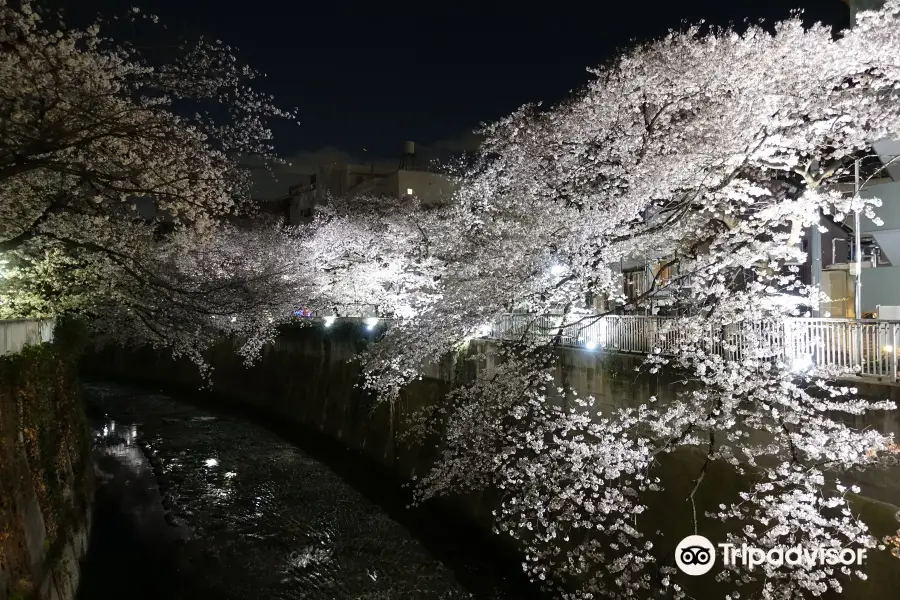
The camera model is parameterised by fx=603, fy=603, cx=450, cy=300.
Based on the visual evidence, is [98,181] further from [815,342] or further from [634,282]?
[634,282]

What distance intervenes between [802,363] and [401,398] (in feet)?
36.5

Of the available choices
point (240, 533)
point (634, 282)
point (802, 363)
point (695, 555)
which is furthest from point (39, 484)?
point (634, 282)

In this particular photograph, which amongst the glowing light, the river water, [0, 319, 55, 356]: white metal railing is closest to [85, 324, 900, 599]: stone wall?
the glowing light

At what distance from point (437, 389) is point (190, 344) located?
614 cm

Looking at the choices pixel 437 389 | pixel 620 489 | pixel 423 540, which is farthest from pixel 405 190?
pixel 620 489

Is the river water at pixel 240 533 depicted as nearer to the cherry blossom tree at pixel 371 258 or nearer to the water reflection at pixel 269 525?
the water reflection at pixel 269 525

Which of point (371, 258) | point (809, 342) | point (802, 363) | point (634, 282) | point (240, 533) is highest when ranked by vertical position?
point (371, 258)

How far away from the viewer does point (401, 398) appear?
17.1 metres

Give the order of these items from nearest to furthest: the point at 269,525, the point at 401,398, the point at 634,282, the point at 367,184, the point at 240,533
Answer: the point at 240,533
the point at 269,525
the point at 401,398
the point at 634,282
the point at 367,184

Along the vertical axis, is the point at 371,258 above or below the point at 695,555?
above

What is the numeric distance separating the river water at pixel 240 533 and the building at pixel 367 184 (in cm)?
2384

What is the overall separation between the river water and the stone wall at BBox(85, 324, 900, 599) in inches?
69.2

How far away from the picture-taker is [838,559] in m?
6.64

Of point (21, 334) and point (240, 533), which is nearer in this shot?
point (21, 334)
